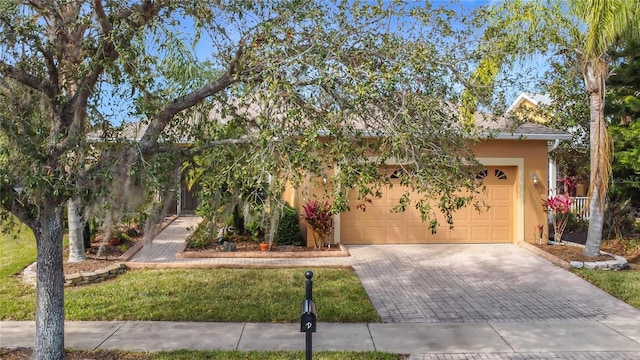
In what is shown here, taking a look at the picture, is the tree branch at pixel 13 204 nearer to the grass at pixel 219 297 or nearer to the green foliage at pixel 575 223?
the grass at pixel 219 297

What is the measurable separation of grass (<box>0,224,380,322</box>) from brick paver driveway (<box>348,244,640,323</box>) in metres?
0.67

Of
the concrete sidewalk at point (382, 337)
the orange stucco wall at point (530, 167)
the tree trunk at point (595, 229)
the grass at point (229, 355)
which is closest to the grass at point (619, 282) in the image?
the tree trunk at point (595, 229)

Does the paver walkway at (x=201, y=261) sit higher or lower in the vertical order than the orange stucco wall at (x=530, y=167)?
lower

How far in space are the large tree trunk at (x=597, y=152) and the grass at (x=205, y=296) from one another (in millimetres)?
5629

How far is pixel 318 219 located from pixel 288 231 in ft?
2.94

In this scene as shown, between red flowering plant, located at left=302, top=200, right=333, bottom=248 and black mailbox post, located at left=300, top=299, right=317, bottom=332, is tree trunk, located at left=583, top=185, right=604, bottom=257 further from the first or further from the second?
black mailbox post, located at left=300, top=299, right=317, bottom=332

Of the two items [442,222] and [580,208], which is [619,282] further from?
[580,208]

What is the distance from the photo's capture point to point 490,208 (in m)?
14.0

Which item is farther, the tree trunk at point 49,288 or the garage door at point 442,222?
the garage door at point 442,222

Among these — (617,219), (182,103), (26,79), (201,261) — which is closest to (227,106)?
(182,103)

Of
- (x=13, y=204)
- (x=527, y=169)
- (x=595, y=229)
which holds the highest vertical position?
(x=527, y=169)

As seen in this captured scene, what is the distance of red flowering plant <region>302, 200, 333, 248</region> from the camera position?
42.2 feet

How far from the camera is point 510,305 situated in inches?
330

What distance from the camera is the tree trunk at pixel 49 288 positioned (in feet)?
17.9
